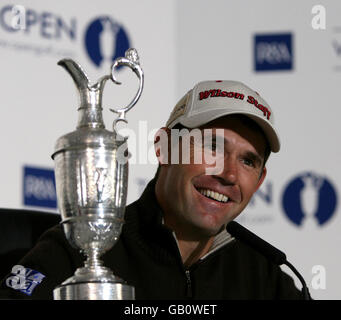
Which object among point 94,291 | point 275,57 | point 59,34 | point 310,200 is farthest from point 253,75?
point 94,291

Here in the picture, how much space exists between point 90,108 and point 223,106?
503mm

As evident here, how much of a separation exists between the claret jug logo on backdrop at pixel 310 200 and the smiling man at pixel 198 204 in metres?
1.12

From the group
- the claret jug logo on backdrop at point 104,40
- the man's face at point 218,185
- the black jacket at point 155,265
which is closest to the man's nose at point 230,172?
the man's face at point 218,185

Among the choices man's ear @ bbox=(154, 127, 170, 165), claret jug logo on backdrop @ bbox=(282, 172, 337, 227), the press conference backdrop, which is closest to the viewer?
man's ear @ bbox=(154, 127, 170, 165)

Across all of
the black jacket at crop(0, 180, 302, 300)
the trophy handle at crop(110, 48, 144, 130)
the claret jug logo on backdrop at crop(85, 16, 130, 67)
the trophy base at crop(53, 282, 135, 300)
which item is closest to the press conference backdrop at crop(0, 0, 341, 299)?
the claret jug logo on backdrop at crop(85, 16, 130, 67)

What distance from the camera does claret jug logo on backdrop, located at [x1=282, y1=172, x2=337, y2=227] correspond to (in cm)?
270

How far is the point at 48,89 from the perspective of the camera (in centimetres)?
239

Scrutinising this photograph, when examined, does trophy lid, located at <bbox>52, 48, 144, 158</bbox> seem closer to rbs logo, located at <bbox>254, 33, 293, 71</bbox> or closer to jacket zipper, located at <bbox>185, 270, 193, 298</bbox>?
jacket zipper, located at <bbox>185, 270, 193, 298</bbox>

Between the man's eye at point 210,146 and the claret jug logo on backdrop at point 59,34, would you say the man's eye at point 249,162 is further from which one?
the claret jug logo on backdrop at point 59,34

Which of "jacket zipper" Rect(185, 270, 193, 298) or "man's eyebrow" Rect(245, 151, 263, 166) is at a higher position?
"man's eyebrow" Rect(245, 151, 263, 166)

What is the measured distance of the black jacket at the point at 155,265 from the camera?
55.0 inches

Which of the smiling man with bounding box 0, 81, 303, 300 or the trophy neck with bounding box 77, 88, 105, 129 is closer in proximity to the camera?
the trophy neck with bounding box 77, 88, 105, 129

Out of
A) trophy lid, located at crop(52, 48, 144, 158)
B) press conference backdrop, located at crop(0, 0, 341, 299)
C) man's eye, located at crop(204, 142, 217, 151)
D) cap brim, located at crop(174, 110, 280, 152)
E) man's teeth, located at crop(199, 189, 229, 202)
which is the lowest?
man's teeth, located at crop(199, 189, 229, 202)

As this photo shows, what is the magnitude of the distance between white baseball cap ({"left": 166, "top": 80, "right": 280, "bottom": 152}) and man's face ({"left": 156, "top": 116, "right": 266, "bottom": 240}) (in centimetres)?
4
